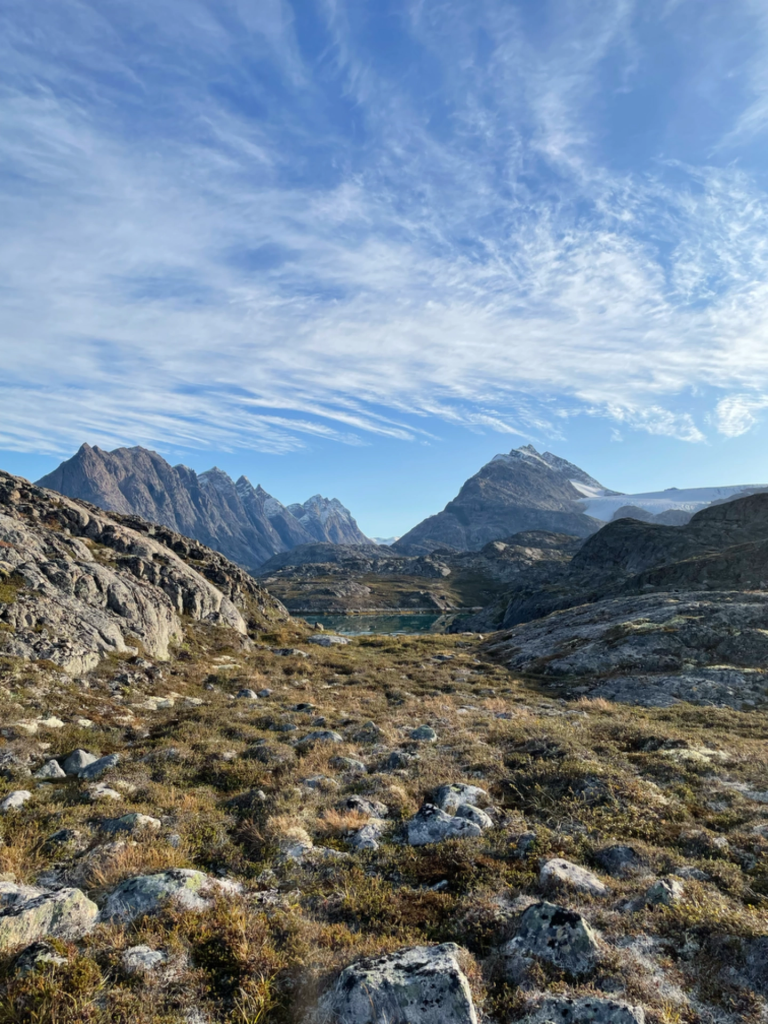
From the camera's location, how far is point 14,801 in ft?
37.8

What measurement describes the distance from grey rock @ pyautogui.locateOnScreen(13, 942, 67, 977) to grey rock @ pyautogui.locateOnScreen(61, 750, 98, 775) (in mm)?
9129

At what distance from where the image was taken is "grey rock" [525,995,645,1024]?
5.47 metres

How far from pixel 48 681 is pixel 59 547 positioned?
621 inches

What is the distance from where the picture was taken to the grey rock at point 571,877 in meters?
8.43

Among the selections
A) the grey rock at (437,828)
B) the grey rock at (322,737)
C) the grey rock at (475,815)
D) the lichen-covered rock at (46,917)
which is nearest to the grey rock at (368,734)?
the grey rock at (322,737)

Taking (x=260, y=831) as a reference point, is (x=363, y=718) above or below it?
below

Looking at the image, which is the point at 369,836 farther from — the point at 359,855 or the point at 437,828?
the point at 437,828

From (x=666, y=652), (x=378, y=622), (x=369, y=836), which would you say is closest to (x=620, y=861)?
(x=369, y=836)

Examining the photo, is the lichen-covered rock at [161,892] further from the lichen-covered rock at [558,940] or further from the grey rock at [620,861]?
the grey rock at [620,861]

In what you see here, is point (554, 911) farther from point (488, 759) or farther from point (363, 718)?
point (363, 718)

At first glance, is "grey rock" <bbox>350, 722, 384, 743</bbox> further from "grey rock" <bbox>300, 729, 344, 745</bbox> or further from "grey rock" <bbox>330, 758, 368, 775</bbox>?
"grey rock" <bbox>330, 758, 368, 775</bbox>

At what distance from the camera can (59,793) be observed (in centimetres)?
1231

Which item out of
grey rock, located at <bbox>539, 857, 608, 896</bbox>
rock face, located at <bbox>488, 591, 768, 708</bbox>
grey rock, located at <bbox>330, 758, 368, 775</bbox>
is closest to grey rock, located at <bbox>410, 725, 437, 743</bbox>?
grey rock, located at <bbox>330, 758, 368, 775</bbox>

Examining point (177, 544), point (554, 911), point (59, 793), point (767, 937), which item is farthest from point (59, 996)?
point (177, 544)
